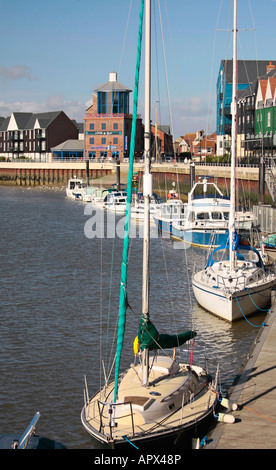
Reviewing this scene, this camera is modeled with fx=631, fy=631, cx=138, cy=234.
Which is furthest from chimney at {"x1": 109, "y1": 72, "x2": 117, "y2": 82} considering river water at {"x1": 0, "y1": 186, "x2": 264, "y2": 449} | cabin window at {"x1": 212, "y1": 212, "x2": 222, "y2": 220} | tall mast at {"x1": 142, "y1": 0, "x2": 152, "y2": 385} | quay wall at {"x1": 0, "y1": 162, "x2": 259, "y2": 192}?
tall mast at {"x1": 142, "y1": 0, "x2": 152, "y2": 385}

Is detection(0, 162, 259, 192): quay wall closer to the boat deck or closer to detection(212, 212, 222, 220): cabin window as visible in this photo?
detection(212, 212, 222, 220): cabin window

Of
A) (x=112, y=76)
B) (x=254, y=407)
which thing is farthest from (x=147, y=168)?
(x=112, y=76)

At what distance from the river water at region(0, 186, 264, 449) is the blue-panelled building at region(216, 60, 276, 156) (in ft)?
177

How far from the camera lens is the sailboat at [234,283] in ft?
71.9

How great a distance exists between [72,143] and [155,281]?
318 feet

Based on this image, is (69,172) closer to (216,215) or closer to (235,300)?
(216,215)

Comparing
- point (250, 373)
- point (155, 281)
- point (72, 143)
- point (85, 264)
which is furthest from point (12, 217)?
point (72, 143)

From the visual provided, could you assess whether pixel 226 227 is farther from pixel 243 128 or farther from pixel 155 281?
pixel 243 128

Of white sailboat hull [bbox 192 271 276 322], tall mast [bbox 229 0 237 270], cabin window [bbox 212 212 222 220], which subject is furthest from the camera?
cabin window [bbox 212 212 222 220]

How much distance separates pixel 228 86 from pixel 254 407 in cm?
8778

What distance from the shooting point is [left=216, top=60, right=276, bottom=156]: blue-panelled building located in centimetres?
9350

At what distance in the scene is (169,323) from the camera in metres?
22.6

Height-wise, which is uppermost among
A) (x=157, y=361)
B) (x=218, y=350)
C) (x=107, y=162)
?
(x=107, y=162)

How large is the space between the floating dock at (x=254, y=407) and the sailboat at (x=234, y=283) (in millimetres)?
3717
